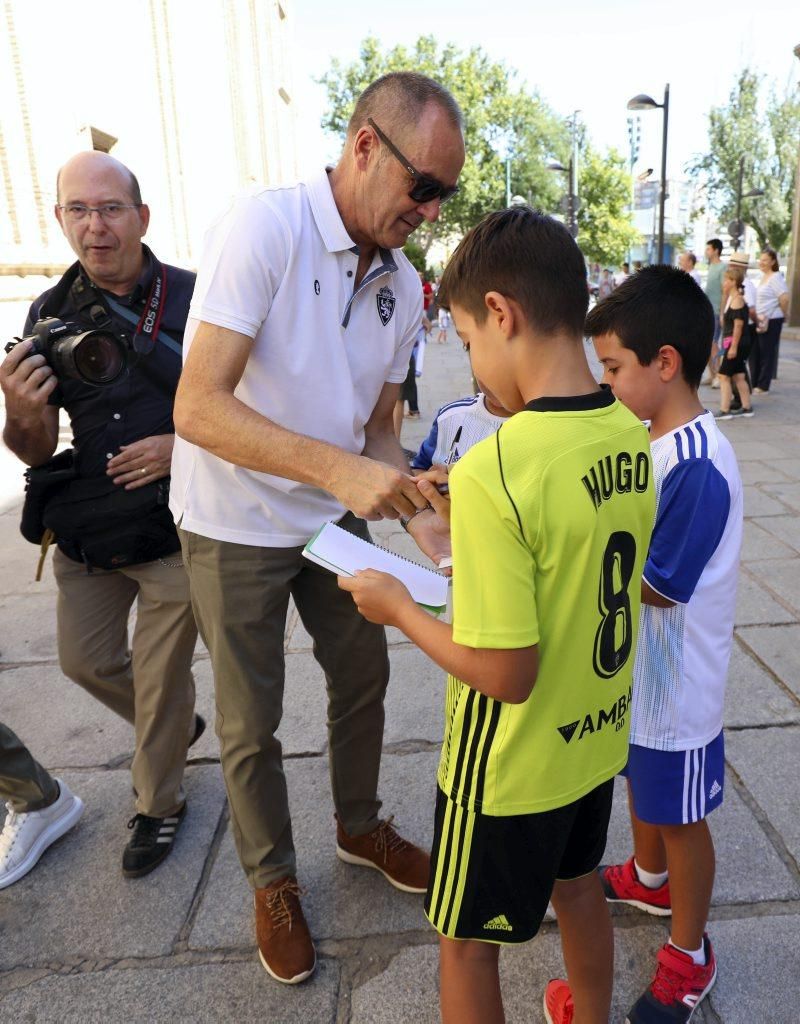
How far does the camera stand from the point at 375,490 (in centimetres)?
159

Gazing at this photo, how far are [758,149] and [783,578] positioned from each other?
40577 millimetres

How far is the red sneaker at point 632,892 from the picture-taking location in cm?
216

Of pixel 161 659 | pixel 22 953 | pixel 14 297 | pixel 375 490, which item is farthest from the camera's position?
pixel 14 297

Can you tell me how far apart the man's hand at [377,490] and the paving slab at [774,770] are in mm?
1659

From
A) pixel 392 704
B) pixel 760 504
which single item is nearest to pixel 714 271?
pixel 760 504

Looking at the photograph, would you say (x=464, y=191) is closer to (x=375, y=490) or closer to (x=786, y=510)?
(x=786, y=510)

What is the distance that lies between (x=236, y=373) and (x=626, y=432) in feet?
2.80

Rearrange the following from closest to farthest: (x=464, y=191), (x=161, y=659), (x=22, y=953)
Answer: (x=22, y=953) < (x=161, y=659) < (x=464, y=191)

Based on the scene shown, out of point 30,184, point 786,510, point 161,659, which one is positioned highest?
point 30,184

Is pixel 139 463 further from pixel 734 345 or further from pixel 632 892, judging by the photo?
pixel 734 345

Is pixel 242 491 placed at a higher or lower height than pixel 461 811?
higher

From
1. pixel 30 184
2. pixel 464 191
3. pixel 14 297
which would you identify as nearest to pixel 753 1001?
pixel 14 297

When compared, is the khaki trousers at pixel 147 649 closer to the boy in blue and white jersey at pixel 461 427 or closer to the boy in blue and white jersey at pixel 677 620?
the boy in blue and white jersey at pixel 461 427

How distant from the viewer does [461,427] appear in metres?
3.00
